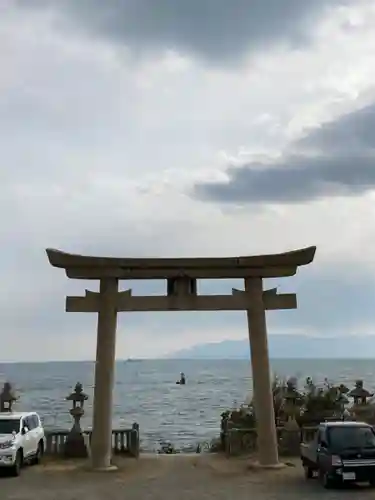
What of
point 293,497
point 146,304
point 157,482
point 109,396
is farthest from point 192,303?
point 293,497

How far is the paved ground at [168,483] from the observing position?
16.0 meters

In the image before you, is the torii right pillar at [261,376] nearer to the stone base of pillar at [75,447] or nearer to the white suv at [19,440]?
the stone base of pillar at [75,447]

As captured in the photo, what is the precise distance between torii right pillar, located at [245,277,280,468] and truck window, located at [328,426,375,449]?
2.79 meters

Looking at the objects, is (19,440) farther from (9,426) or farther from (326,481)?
(326,481)

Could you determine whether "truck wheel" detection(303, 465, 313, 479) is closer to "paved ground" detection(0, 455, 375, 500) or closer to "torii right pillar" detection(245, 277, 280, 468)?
"paved ground" detection(0, 455, 375, 500)

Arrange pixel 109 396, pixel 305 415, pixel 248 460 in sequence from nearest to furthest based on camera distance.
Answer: pixel 109 396
pixel 248 460
pixel 305 415

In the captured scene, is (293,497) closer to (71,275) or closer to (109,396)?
(109,396)

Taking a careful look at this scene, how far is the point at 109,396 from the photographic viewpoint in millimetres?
19844

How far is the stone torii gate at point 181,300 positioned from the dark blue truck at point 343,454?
102 inches

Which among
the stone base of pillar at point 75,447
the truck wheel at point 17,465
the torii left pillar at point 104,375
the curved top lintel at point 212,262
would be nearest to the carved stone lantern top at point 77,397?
the stone base of pillar at point 75,447

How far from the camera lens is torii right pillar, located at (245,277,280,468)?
1978cm

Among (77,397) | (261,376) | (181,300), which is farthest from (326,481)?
(77,397)

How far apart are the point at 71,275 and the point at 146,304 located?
215 centimetres

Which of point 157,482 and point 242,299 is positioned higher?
point 242,299
